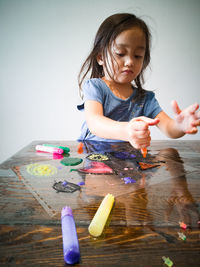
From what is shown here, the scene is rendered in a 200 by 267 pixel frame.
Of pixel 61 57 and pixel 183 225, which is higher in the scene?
pixel 61 57

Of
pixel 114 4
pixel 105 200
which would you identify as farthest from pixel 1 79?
pixel 105 200

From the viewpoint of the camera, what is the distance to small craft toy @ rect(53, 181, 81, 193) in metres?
0.29

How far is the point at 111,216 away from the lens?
224 millimetres

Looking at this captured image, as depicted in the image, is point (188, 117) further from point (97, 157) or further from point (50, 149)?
point (50, 149)

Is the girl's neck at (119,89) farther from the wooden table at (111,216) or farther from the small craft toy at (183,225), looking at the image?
the small craft toy at (183,225)

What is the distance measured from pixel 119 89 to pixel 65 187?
2.07ft

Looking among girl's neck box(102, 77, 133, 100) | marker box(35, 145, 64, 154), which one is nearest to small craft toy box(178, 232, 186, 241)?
marker box(35, 145, 64, 154)

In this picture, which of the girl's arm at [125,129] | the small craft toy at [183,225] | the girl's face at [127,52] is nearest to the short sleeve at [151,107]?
the girl's face at [127,52]

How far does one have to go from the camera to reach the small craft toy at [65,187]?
29 centimetres

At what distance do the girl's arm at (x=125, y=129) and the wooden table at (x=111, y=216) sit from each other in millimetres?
66

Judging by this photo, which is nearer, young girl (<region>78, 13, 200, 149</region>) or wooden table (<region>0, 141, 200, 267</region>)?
wooden table (<region>0, 141, 200, 267</region>)

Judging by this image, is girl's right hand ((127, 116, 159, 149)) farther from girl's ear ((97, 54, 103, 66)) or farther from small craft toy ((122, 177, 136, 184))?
girl's ear ((97, 54, 103, 66))

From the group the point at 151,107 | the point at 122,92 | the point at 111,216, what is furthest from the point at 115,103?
the point at 111,216

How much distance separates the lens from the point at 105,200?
0.25 m
